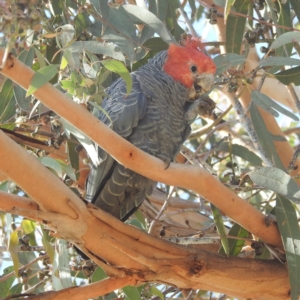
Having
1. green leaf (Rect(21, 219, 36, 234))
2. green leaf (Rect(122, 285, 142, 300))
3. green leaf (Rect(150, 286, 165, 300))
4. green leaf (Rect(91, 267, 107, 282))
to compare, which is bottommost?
green leaf (Rect(150, 286, 165, 300))

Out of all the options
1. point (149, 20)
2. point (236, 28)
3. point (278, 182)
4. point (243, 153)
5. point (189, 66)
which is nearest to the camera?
point (278, 182)

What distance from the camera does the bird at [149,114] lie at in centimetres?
206

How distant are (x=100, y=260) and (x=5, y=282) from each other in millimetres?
640

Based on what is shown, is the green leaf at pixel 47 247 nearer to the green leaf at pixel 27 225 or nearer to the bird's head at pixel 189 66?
the green leaf at pixel 27 225

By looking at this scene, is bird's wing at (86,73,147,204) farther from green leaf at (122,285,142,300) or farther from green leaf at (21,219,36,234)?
green leaf at (122,285,142,300)

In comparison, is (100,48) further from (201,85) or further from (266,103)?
(201,85)

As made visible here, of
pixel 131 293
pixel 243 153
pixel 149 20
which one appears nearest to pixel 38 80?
pixel 149 20

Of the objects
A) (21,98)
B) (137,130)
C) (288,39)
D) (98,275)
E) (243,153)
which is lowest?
(98,275)

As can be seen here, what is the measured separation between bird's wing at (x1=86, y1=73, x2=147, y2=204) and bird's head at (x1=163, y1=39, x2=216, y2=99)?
25 centimetres

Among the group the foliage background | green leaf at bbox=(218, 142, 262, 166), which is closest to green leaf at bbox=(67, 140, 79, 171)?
the foliage background

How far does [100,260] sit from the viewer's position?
68.2 inches

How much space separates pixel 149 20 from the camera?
6.01ft

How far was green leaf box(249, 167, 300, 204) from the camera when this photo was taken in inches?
66.7

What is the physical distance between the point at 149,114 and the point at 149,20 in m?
0.40
